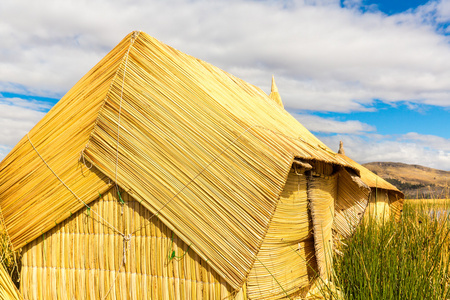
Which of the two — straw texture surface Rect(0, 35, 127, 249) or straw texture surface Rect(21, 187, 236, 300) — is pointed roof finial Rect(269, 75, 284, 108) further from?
straw texture surface Rect(21, 187, 236, 300)

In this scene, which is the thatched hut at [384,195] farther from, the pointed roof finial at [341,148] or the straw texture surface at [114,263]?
the straw texture surface at [114,263]

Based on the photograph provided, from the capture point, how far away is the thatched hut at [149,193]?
280 centimetres

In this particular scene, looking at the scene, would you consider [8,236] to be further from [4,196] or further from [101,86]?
[101,86]

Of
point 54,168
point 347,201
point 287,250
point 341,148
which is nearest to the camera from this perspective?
point 54,168

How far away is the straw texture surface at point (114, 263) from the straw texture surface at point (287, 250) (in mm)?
443

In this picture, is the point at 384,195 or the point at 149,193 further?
the point at 384,195

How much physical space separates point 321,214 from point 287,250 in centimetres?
83

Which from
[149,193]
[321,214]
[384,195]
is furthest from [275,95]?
[149,193]

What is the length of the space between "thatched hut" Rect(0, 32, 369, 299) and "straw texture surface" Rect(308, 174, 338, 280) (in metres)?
0.60

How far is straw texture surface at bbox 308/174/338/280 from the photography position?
394cm

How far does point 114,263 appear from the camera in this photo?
297 centimetres

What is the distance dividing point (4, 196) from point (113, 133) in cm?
126

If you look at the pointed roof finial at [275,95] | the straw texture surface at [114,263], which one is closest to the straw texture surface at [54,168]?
the straw texture surface at [114,263]

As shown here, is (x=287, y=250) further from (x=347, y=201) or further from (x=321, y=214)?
(x=347, y=201)
